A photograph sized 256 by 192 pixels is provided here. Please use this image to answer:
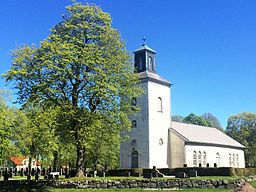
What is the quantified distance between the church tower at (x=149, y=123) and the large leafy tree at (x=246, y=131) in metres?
34.2

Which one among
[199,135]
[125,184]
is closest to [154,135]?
[199,135]

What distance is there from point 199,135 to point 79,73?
92.3 ft

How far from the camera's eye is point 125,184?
94.5ft

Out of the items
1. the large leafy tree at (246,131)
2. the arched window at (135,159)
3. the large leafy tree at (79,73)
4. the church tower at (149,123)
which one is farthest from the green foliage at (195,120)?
the large leafy tree at (79,73)

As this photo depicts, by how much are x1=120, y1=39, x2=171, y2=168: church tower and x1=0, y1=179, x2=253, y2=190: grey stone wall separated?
13.8 metres

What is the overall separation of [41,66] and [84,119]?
5534 mm

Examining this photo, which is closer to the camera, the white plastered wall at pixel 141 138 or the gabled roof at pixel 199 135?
the white plastered wall at pixel 141 138

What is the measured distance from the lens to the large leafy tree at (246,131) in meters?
74.7

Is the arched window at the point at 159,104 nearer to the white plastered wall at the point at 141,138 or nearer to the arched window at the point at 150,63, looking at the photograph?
the white plastered wall at the point at 141,138

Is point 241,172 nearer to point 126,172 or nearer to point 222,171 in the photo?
point 222,171

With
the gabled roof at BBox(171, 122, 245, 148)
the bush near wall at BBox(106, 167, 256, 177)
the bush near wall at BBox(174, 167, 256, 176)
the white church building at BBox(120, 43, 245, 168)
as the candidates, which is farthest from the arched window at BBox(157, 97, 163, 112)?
the bush near wall at BBox(174, 167, 256, 176)

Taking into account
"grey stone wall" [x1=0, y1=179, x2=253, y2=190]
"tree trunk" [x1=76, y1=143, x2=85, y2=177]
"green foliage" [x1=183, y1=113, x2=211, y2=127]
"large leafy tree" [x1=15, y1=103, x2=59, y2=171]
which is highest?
"green foliage" [x1=183, y1=113, x2=211, y2=127]

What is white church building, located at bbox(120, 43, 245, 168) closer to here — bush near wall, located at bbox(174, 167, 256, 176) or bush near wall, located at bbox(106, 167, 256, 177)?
bush near wall, located at bbox(106, 167, 256, 177)

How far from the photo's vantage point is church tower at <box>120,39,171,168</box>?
43969mm
